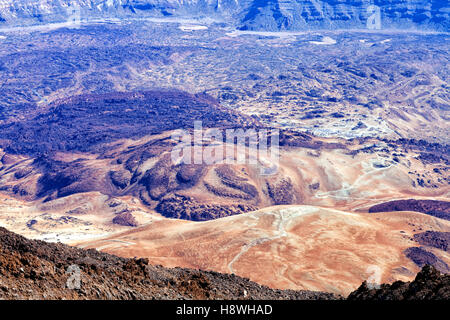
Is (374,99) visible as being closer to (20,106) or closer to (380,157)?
(380,157)

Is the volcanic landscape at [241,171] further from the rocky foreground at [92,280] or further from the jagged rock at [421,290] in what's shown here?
the jagged rock at [421,290]

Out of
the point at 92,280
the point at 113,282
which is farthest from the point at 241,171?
the point at 92,280

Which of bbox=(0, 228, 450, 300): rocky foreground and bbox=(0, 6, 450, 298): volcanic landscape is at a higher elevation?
bbox=(0, 228, 450, 300): rocky foreground

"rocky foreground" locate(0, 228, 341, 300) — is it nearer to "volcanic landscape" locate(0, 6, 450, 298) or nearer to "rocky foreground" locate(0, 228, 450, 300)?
"rocky foreground" locate(0, 228, 450, 300)

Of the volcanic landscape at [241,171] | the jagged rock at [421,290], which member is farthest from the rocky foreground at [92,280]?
the volcanic landscape at [241,171]

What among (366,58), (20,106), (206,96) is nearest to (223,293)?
(206,96)

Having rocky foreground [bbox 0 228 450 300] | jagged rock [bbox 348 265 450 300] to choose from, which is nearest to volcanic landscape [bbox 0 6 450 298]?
rocky foreground [bbox 0 228 450 300]

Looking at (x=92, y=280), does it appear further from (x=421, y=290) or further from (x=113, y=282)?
(x=421, y=290)
